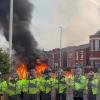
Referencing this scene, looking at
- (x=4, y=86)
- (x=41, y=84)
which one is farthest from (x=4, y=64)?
(x=41, y=84)

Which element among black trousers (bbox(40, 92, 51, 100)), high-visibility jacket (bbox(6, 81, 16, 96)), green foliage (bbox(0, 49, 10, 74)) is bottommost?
black trousers (bbox(40, 92, 51, 100))

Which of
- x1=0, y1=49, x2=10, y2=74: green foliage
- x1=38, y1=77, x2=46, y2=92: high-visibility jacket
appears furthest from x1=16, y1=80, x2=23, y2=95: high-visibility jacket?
x1=0, y1=49, x2=10, y2=74: green foliage

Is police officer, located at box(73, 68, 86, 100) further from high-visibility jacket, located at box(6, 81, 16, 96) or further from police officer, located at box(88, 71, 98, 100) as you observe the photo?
high-visibility jacket, located at box(6, 81, 16, 96)

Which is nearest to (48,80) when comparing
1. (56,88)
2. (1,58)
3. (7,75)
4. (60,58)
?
(56,88)

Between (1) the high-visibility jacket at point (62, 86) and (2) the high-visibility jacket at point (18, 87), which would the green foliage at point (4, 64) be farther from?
(1) the high-visibility jacket at point (62, 86)

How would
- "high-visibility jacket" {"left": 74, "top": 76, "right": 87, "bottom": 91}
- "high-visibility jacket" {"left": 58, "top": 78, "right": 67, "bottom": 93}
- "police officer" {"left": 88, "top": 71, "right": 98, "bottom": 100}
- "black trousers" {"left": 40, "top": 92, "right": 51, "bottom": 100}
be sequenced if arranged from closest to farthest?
"police officer" {"left": 88, "top": 71, "right": 98, "bottom": 100}, "high-visibility jacket" {"left": 74, "top": 76, "right": 87, "bottom": 91}, "high-visibility jacket" {"left": 58, "top": 78, "right": 67, "bottom": 93}, "black trousers" {"left": 40, "top": 92, "right": 51, "bottom": 100}

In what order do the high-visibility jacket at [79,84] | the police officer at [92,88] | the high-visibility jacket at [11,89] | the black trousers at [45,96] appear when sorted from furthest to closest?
1. the black trousers at [45,96]
2. the high-visibility jacket at [11,89]
3. the high-visibility jacket at [79,84]
4. the police officer at [92,88]

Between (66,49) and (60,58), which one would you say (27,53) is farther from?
(66,49)

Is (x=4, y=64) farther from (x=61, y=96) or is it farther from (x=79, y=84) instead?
(x=79, y=84)

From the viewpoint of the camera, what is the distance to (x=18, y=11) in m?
47.6

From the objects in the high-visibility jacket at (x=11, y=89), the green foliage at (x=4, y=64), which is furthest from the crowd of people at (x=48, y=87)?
the green foliage at (x=4, y=64)

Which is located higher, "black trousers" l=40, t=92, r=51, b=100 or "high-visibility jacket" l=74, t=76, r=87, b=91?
"high-visibility jacket" l=74, t=76, r=87, b=91

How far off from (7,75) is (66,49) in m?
68.5

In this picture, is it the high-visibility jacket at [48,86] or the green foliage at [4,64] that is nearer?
the high-visibility jacket at [48,86]
